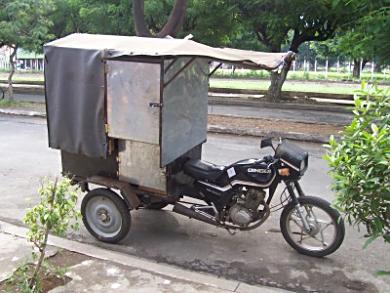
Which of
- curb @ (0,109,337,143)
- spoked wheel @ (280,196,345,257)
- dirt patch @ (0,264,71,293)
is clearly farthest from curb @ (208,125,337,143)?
dirt patch @ (0,264,71,293)

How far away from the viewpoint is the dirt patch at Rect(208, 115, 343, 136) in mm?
11172

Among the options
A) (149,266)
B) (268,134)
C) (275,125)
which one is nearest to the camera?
(149,266)

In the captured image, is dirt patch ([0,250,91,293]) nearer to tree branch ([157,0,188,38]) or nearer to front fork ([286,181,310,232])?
front fork ([286,181,310,232])

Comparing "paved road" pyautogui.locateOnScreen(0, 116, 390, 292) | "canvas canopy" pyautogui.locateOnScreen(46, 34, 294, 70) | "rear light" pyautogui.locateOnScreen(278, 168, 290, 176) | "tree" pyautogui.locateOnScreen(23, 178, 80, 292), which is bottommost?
"paved road" pyautogui.locateOnScreen(0, 116, 390, 292)

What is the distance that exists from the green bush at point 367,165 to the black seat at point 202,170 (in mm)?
2138

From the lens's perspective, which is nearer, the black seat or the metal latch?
the metal latch

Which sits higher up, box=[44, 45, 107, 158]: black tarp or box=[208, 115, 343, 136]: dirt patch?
box=[44, 45, 107, 158]: black tarp

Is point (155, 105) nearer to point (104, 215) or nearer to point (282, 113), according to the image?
point (104, 215)

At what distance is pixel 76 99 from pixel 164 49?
3.62 feet

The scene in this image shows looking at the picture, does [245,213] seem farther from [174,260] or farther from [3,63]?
[3,63]

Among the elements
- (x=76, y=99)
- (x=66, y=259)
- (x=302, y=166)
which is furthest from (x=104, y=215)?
(x=302, y=166)

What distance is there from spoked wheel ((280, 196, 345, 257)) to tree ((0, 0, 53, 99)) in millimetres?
12554

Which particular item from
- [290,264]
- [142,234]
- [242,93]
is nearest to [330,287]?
[290,264]

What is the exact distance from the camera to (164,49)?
439 cm
